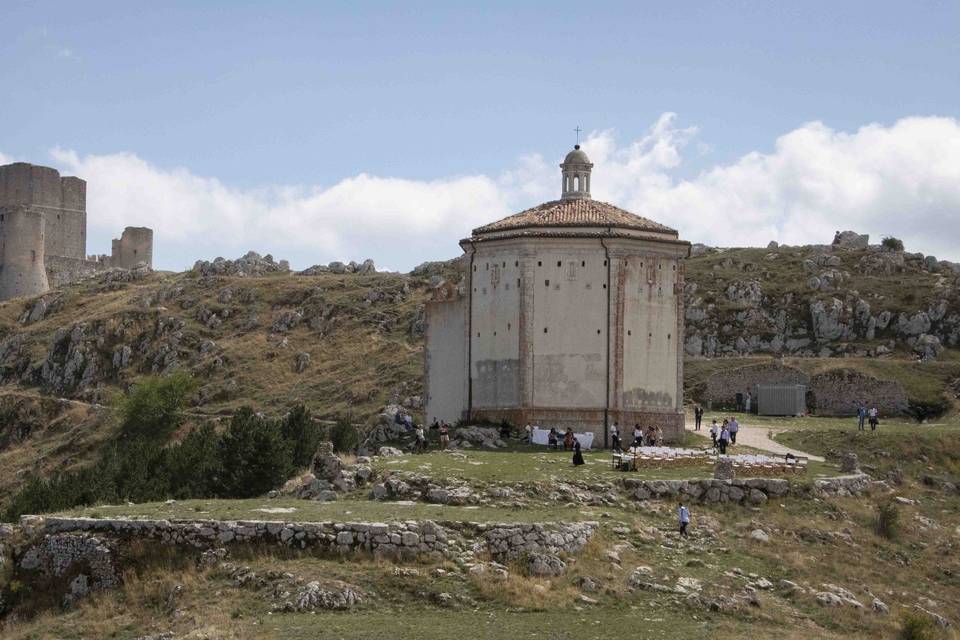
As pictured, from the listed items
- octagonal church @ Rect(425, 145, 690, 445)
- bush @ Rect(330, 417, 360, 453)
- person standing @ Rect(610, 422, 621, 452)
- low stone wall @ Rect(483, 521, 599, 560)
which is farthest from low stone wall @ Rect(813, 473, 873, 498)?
bush @ Rect(330, 417, 360, 453)

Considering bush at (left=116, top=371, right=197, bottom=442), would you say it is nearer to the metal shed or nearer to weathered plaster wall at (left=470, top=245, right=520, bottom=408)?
the metal shed

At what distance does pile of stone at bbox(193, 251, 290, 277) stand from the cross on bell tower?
6866 centimetres

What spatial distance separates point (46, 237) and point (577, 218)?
323 feet

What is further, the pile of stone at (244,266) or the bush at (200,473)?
the pile of stone at (244,266)

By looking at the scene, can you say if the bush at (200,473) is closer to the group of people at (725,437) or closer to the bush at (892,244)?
the group of people at (725,437)

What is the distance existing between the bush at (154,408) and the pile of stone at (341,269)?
3392cm

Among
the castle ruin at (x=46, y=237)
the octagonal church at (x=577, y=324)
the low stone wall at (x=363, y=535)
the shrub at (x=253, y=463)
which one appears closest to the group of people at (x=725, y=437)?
the octagonal church at (x=577, y=324)

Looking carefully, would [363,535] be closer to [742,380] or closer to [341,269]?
[742,380]

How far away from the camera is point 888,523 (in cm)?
4112

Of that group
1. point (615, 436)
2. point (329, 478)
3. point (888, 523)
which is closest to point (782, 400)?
point (615, 436)

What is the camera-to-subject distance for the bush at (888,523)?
4090 centimetres

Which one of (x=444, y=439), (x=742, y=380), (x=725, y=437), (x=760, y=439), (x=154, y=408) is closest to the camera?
(x=444, y=439)

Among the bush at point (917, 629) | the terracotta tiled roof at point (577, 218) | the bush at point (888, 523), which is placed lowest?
the bush at point (917, 629)

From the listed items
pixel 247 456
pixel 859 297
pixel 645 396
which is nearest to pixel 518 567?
pixel 247 456
